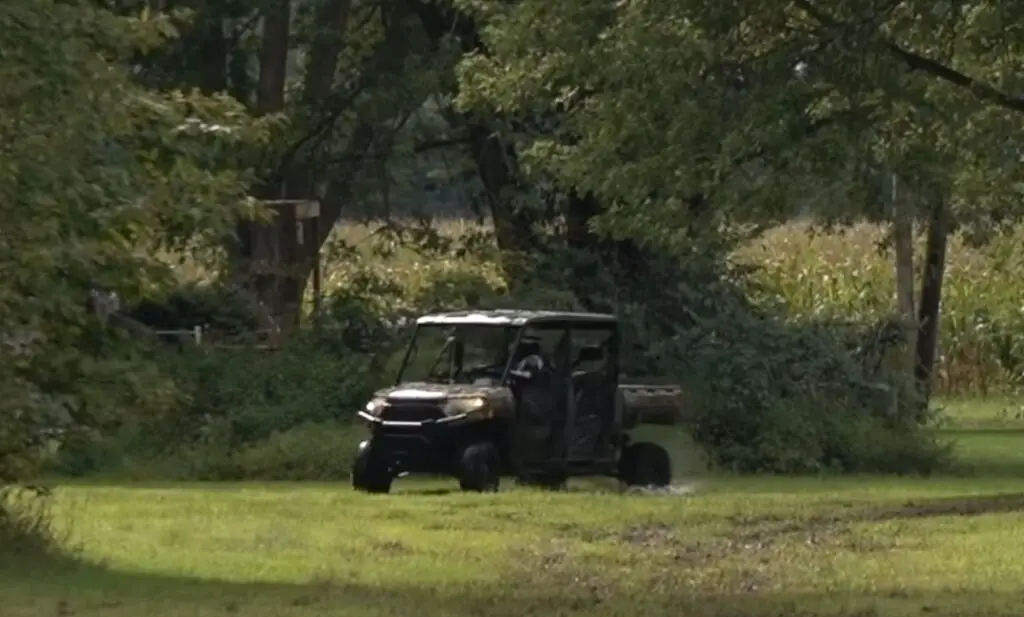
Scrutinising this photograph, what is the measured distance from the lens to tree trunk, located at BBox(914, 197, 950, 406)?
116 feet

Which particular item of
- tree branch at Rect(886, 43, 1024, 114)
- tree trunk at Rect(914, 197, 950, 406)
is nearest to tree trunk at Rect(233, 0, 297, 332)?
tree trunk at Rect(914, 197, 950, 406)

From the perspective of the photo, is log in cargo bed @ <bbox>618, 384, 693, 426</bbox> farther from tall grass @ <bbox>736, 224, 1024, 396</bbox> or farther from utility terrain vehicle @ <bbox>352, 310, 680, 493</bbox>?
tall grass @ <bbox>736, 224, 1024, 396</bbox>

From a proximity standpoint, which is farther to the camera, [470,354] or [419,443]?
[470,354]

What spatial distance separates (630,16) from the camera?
17.2m

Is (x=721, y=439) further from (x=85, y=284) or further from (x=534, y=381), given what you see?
(x=85, y=284)

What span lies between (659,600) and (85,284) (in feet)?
13.2

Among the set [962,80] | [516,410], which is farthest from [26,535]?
[516,410]

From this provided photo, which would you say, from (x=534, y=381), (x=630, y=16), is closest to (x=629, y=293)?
(x=534, y=381)

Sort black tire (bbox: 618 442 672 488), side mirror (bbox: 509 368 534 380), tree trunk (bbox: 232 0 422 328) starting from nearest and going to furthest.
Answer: side mirror (bbox: 509 368 534 380)
black tire (bbox: 618 442 672 488)
tree trunk (bbox: 232 0 422 328)

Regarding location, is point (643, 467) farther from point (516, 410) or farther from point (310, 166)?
point (310, 166)

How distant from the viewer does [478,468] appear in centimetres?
2300

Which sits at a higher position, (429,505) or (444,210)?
(444,210)

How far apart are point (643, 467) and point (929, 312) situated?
1296 cm

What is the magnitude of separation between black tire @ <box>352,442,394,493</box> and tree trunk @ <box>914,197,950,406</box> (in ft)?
41.1
